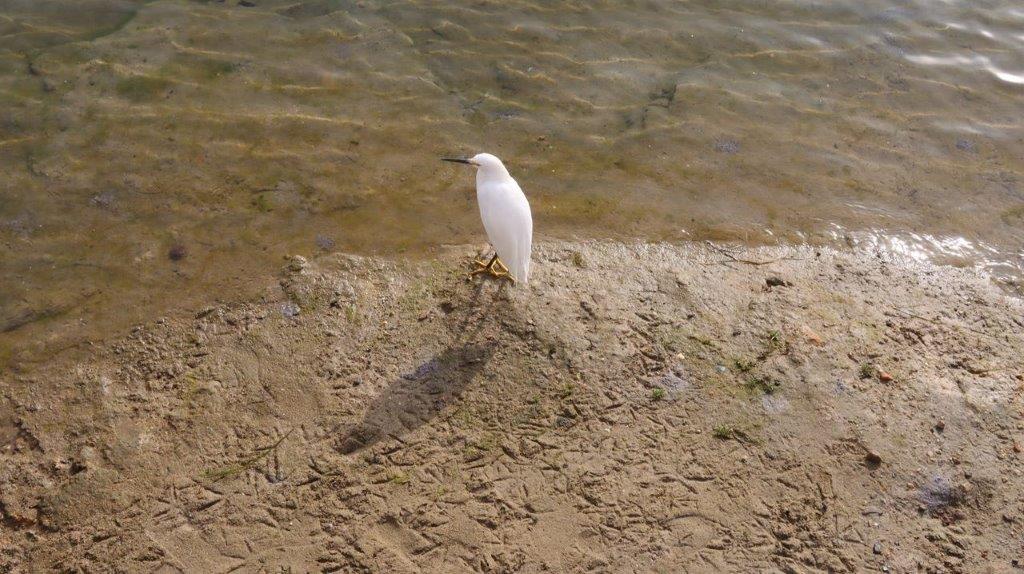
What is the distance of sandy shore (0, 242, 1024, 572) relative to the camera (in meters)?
2.83

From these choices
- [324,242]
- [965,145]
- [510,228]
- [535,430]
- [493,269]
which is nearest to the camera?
[535,430]

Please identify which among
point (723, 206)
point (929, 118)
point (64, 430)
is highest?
point (929, 118)

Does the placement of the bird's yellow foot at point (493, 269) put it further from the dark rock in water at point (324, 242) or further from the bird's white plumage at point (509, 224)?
the dark rock in water at point (324, 242)

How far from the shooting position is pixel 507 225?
3773 millimetres

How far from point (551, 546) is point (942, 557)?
1.59m

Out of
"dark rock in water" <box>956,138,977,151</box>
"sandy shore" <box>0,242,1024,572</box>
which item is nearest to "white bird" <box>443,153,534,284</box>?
"sandy shore" <box>0,242,1024,572</box>

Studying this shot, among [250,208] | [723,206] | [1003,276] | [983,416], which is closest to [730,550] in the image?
[983,416]

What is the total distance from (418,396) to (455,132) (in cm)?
242

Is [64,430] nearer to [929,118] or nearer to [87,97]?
[87,97]

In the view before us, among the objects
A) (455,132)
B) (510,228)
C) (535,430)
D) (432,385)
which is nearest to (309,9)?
(455,132)

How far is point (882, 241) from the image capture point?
4531mm

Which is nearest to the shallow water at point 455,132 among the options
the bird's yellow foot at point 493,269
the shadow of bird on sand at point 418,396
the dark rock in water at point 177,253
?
the dark rock in water at point 177,253

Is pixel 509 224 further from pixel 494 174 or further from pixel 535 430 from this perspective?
pixel 535 430

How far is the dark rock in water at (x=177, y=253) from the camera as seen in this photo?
412 cm
